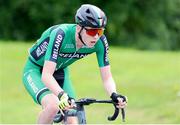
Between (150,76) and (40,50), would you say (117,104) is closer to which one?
(40,50)

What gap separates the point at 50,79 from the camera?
6418mm

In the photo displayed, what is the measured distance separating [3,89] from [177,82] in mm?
5190

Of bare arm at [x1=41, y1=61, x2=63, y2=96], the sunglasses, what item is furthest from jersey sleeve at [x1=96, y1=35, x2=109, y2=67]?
bare arm at [x1=41, y1=61, x2=63, y2=96]

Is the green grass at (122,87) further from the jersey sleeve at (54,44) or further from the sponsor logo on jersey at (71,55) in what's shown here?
the jersey sleeve at (54,44)

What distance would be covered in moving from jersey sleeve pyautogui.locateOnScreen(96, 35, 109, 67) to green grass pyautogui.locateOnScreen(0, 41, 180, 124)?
16.9 feet

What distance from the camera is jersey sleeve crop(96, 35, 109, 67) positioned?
6912 millimetres

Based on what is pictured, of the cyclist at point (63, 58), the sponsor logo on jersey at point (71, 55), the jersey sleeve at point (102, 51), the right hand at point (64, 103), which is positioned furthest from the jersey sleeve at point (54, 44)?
the right hand at point (64, 103)

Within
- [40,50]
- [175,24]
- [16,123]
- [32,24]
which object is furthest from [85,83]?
[175,24]

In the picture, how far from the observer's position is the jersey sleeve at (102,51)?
6.91 m

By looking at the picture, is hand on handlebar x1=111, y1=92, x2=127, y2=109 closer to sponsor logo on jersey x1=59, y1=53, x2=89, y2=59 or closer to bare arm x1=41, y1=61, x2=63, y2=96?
bare arm x1=41, y1=61, x2=63, y2=96

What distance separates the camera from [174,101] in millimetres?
14391

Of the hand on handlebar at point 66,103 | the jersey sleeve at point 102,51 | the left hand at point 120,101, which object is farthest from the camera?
the jersey sleeve at point 102,51

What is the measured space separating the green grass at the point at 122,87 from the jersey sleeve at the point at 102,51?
5.16 m

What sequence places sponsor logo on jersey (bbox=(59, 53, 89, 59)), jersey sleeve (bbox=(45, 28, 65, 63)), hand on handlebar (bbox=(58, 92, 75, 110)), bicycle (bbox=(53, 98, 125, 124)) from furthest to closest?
sponsor logo on jersey (bbox=(59, 53, 89, 59))
jersey sleeve (bbox=(45, 28, 65, 63))
bicycle (bbox=(53, 98, 125, 124))
hand on handlebar (bbox=(58, 92, 75, 110))
